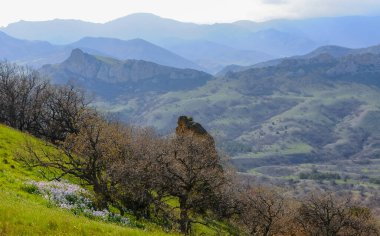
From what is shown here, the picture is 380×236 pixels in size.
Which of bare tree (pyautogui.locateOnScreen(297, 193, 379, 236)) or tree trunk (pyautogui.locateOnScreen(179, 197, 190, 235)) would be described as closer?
tree trunk (pyautogui.locateOnScreen(179, 197, 190, 235))

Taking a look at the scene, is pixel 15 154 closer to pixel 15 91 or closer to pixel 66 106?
pixel 66 106

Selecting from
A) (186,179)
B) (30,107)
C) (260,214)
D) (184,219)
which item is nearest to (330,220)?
(260,214)

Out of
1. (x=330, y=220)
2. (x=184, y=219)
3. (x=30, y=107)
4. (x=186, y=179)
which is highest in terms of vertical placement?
(x=30, y=107)

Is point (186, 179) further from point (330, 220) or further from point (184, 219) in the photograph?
point (330, 220)

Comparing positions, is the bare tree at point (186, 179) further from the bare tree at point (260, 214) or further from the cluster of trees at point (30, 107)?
the cluster of trees at point (30, 107)

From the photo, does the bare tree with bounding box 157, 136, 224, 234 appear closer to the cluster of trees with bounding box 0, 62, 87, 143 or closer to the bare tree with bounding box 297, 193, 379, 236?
the bare tree with bounding box 297, 193, 379, 236

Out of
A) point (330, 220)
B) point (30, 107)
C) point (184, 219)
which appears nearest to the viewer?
point (184, 219)

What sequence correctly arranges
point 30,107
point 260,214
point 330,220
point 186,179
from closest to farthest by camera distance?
1. point 186,179
2. point 260,214
3. point 330,220
4. point 30,107

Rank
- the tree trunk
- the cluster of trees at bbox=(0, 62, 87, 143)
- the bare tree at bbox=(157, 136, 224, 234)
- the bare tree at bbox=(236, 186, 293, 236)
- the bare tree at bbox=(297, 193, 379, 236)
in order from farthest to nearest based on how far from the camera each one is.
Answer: the cluster of trees at bbox=(0, 62, 87, 143) < the bare tree at bbox=(297, 193, 379, 236) < the bare tree at bbox=(236, 186, 293, 236) < the bare tree at bbox=(157, 136, 224, 234) < the tree trunk

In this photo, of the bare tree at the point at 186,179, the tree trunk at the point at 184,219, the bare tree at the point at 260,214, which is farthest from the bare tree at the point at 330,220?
the tree trunk at the point at 184,219

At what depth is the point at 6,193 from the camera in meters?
26.8

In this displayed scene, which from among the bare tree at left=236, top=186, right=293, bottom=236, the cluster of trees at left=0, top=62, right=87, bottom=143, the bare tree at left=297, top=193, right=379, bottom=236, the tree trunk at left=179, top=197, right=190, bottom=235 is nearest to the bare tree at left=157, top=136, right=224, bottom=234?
the tree trunk at left=179, top=197, right=190, bottom=235

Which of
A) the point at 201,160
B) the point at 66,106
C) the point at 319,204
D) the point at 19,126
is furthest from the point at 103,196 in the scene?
the point at 19,126

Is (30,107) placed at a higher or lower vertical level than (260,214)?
higher
